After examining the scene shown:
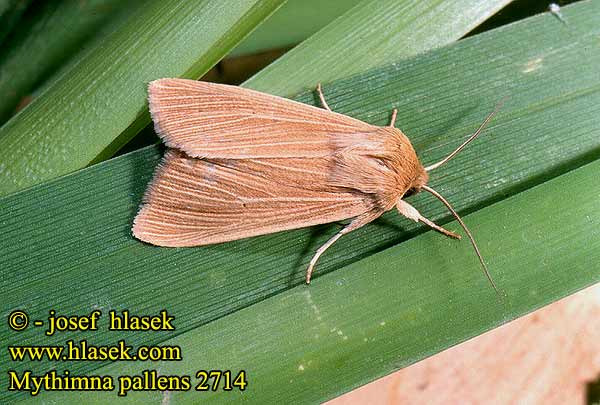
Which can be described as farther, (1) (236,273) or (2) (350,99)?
(2) (350,99)

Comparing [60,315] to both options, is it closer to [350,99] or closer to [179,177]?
[179,177]

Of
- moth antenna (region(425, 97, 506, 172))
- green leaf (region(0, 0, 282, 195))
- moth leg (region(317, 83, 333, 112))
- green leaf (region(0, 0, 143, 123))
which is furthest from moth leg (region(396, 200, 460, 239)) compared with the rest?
green leaf (region(0, 0, 143, 123))

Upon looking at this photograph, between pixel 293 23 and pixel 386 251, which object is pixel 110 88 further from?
pixel 386 251

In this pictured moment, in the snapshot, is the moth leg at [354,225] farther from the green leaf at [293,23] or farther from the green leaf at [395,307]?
the green leaf at [293,23]

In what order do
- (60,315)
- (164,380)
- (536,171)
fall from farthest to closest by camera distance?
1. (536,171)
2. (60,315)
3. (164,380)

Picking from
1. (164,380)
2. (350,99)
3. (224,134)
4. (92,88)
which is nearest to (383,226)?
(350,99)
